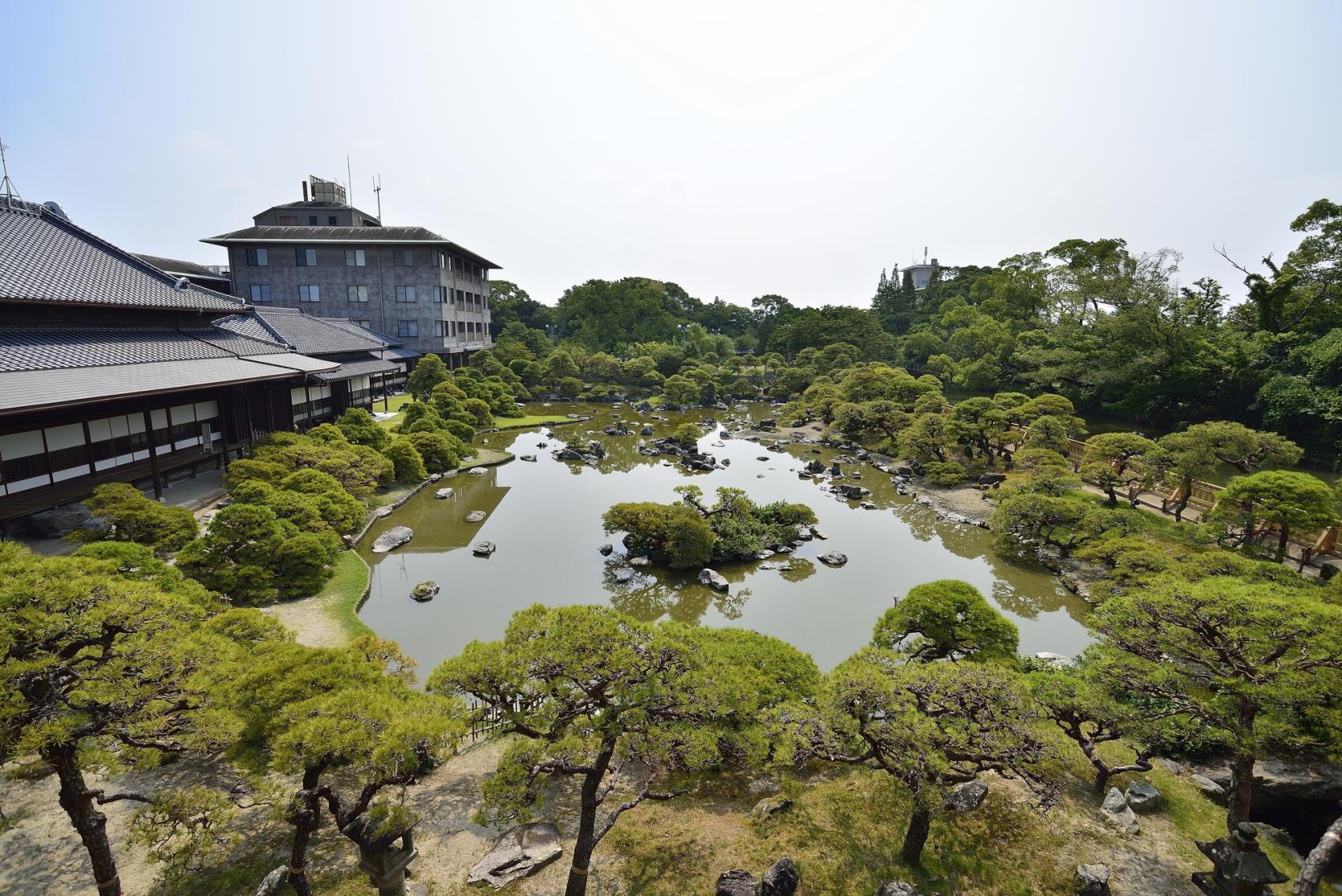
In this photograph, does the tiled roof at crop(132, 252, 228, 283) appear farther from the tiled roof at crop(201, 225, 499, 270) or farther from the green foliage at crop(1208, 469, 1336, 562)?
the green foliage at crop(1208, 469, 1336, 562)

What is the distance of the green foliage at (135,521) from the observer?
38.0ft

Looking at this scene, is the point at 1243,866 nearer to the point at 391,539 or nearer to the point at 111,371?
the point at 391,539

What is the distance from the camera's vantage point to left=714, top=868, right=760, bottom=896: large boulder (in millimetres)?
5914

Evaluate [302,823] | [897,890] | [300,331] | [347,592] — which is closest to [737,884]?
[897,890]

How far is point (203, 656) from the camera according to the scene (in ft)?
19.1

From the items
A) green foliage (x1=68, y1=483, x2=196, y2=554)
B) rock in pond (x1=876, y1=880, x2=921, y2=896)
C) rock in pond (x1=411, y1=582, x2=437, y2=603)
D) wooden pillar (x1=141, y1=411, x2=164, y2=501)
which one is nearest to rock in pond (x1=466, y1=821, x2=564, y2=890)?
rock in pond (x1=876, y1=880, x2=921, y2=896)

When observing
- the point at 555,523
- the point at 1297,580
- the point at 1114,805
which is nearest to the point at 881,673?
the point at 1114,805

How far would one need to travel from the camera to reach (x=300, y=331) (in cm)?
2802

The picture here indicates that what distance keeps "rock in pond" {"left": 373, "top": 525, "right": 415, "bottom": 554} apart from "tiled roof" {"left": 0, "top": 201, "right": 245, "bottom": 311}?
379 inches

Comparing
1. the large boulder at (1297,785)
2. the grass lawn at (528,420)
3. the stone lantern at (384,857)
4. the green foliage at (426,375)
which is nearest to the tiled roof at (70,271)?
the green foliage at (426,375)

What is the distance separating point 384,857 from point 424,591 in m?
9.44

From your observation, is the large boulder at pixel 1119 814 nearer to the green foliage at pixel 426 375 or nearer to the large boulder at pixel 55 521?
the large boulder at pixel 55 521

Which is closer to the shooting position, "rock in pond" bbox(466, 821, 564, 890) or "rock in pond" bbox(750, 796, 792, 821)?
"rock in pond" bbox(466, 821, 564, 890)

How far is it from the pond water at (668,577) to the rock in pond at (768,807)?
530 cm
